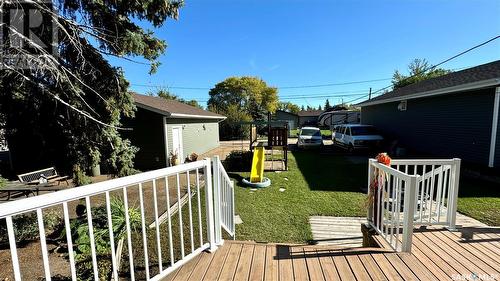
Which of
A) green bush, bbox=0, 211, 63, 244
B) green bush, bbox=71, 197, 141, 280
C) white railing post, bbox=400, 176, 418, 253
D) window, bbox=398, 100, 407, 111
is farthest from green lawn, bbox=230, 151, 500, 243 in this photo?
window, bbox=398, 100, 407, 111

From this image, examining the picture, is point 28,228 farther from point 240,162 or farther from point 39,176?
point 240,162

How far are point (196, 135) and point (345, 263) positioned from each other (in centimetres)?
1287

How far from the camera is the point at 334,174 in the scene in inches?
349

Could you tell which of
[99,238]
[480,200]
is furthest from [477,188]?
[99,238]

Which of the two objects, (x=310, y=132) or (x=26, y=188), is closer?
(x=26, y=188)

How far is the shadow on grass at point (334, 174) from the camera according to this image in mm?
7327

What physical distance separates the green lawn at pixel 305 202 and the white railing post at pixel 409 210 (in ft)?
5.64

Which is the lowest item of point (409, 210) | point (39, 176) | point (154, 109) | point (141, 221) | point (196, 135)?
point (39, 176)

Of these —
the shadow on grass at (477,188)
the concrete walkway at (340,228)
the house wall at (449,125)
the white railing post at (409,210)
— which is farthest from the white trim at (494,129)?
the white railing post at (409,210)

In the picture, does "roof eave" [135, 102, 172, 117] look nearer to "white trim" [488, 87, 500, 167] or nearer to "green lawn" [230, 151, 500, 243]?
"green lawn" [230, 151, 500, 243]

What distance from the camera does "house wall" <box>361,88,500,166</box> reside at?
316 inches

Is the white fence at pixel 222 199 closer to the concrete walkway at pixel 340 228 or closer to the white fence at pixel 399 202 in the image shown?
the concrete walkway at pixel 340 228

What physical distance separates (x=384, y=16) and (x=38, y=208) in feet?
42.9

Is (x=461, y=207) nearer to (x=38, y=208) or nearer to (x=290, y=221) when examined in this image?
(x=290, y=221)
